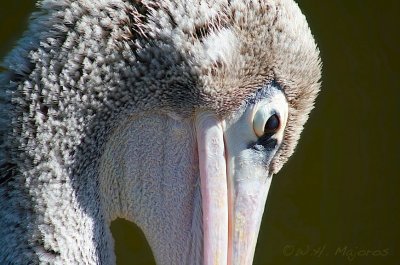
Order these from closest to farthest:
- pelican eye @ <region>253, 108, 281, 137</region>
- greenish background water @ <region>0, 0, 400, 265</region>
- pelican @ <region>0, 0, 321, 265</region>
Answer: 1. pelican @ <region>0, 0, 321, 265</region>
2. pelican eye @ <region>253, 108, 281, 137</region>
3. greenish background water @ <region>0, 0, 400, 265</region>

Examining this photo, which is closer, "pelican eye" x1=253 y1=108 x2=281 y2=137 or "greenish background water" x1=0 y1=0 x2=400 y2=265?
"pelican eye" x1=253 y1=108 x2=281 y2=137

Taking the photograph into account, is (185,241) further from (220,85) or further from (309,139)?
(309,139)

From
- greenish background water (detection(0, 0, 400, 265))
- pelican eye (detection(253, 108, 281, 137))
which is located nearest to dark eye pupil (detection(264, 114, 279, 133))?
pelican eye (detection(253, 108, 281, 137))

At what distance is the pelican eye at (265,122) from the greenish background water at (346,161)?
10.7 feet

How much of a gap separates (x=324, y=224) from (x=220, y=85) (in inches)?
143

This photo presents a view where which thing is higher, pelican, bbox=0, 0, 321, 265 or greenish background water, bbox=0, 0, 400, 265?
greenish background water, bbox=0, 0, 400, 265

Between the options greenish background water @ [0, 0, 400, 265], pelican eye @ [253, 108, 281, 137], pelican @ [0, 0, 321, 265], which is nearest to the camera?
pelican @ [0, 0, 321, 265]

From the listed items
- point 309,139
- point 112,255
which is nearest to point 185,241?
point 112,255

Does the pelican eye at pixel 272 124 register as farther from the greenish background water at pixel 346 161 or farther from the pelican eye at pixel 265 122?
the greenish background water at pixel 346 161

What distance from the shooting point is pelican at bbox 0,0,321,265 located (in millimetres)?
2855

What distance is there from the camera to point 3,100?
2.89 metres

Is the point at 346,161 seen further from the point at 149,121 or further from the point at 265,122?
the point at 149,121

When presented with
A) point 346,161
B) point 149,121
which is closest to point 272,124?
point 149,121

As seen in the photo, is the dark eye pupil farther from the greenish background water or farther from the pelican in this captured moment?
the greenish background water
